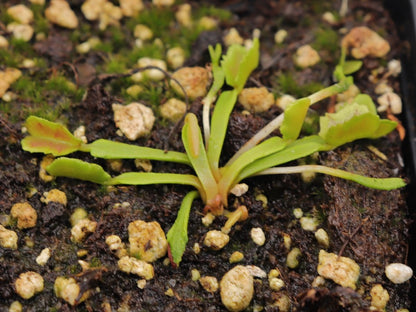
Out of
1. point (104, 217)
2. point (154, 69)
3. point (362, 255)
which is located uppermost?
point (154, 69)

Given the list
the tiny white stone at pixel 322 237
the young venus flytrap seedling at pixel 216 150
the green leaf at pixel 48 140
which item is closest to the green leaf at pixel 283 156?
the young venus flytrap seedling at pixel 216 150

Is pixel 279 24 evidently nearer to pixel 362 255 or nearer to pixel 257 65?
pixel 257 65

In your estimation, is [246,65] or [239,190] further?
[246,65]

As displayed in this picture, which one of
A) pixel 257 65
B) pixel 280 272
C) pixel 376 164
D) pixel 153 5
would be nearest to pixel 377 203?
pixel 376 164

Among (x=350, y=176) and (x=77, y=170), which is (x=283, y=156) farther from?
(x=77, y=170)

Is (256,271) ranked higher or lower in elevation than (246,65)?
lower

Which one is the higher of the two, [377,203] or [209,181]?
[209,181]

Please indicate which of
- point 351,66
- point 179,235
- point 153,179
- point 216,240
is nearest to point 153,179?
point 153,179
